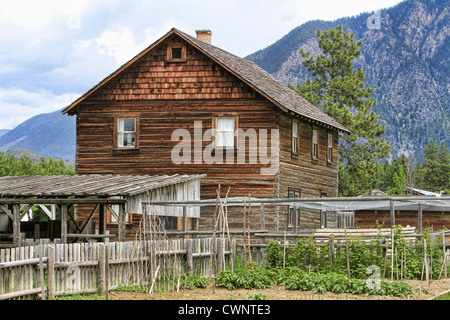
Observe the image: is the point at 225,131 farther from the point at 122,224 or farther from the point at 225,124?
the point at 122,224

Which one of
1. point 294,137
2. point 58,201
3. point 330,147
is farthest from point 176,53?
point 58,201

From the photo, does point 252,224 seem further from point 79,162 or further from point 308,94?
point 308,94

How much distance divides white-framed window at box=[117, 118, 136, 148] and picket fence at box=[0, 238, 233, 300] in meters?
13.7

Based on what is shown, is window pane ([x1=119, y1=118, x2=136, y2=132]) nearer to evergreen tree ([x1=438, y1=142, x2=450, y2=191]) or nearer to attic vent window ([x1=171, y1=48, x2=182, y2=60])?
attic vent window ([x1=171, y1=48, x2=182, y2=60])

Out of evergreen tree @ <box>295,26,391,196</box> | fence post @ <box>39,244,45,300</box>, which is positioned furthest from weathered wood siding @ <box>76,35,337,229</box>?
evergreen tree @ <box>295,26,391,196</box>

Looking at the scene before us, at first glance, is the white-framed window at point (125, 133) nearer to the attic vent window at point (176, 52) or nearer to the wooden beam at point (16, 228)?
the attic vent window at point (176, 52)

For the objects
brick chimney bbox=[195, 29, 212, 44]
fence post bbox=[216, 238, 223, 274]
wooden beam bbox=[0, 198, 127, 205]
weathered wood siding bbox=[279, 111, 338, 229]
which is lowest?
fence post bbox=[216, 238, 223, 274]

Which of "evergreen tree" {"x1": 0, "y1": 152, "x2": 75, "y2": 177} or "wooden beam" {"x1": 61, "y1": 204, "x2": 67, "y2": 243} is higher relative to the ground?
"evergreen tree" {"x1": 0, "y1": 152, "x2": 75, "y2": 177}

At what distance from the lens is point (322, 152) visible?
36.9 meters

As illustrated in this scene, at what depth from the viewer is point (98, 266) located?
53.7 ft

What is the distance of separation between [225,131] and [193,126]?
4.97 ft

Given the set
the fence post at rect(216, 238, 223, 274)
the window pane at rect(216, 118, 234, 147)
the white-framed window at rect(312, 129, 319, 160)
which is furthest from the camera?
the white-framed window at rect(312, 129, 319, 160)

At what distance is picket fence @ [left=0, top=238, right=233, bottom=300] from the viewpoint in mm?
14435

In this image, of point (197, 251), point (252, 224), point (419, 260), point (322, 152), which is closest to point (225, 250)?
point (197, 251)
